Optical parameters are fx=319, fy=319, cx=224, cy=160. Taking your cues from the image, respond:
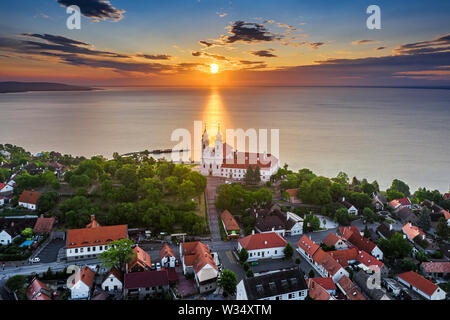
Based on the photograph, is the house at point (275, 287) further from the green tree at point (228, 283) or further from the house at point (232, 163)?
the house at point (232, 163)

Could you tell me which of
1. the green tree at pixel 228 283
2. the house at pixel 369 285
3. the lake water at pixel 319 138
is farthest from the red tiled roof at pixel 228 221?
the lake water at pixel 319 138

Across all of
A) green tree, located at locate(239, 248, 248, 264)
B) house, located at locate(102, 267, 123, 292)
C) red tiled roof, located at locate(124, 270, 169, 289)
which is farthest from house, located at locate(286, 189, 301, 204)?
house, located at locate(102, 267, 123, 292)

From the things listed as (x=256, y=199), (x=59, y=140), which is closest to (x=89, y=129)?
(x=59, y=140)

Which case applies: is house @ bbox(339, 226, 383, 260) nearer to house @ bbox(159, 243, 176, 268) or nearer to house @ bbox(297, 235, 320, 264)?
house @ bbox(297, 235, 320, 264)

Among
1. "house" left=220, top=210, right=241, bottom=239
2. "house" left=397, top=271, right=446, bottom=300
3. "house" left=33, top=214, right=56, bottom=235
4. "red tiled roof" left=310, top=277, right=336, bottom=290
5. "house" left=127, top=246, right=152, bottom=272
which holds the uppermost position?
"house" left=33, top=214, right=56, bottom=235

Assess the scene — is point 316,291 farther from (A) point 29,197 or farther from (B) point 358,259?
(A) point 29,197
